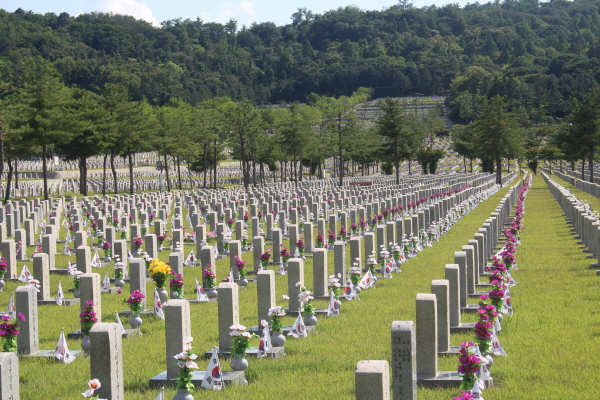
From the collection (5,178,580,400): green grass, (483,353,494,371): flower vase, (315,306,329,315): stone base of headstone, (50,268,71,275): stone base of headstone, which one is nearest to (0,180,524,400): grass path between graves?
(5,178,580,400): green grass

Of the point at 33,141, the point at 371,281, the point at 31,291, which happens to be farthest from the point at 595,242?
the point at 33,141

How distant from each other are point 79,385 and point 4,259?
8.12 metres

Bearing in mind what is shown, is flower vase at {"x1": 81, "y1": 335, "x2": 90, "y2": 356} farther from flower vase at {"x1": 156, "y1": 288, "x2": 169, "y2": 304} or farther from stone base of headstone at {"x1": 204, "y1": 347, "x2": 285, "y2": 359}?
flower vase at {"x1": 156, "y1": 288, "x2": 169, "y2": 304}

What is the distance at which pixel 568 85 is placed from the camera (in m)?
175

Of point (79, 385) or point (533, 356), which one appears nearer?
point (79, 385)

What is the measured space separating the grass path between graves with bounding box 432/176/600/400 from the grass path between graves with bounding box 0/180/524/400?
8 centimetres

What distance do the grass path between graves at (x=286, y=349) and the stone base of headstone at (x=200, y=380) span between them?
0.36 feet

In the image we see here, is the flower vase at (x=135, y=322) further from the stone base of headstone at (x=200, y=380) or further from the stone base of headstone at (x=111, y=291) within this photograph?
the stone base of headstone at (x=111, y=291)

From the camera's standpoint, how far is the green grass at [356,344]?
23.3 feet

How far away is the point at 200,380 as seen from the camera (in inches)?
289

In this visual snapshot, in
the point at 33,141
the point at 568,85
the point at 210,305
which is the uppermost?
the point at 568,85

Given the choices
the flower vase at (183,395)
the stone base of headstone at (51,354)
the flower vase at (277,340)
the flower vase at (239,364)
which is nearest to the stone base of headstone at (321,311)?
the flower vase at (277,340)

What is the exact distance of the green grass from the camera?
7.10 m

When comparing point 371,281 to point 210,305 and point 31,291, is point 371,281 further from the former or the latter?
point 31,291
